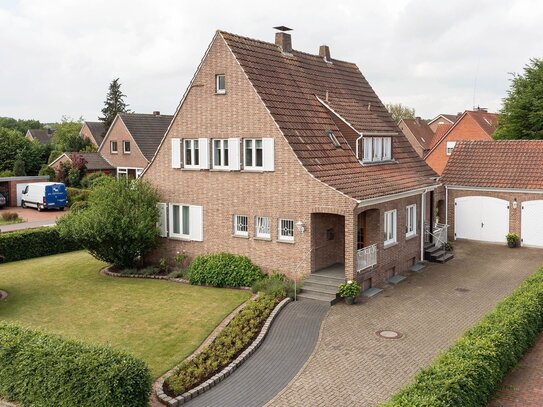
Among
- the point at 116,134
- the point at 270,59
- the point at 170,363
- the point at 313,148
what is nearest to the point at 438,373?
the point at 170,363

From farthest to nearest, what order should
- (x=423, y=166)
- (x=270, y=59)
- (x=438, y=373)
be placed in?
(x=423, y=166)
(x=270, y=59)
(x=438, y=373)

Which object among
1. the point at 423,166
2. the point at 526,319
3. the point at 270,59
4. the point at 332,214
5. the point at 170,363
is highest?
the point at 270,59

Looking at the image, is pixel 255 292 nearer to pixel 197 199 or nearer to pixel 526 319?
pixel 197 199

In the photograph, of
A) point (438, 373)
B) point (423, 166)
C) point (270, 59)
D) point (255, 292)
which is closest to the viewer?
point (438, 373)

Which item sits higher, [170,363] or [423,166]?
[423,166]

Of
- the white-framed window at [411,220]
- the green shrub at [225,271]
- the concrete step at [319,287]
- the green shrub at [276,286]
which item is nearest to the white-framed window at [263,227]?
the green shrub at [225,271]

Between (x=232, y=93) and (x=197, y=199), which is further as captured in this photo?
(x=197, y=199)

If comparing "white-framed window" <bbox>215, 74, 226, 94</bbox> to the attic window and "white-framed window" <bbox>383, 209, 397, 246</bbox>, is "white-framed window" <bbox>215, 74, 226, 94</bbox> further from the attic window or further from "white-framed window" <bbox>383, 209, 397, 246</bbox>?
"white-framed window" <bbox>383, 209, 397, 246</bbox>

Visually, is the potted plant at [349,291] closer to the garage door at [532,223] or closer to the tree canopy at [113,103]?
the garage door at [532,223]

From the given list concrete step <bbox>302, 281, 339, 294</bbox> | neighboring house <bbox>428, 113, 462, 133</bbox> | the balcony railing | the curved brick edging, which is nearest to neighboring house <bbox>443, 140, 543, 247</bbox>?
the balcony railing
